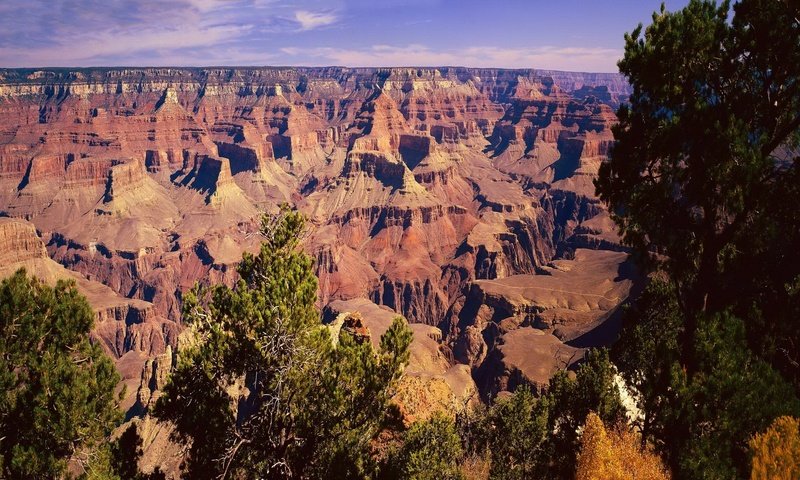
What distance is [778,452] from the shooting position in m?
9.80

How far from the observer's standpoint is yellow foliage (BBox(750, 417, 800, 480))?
9.62 meters

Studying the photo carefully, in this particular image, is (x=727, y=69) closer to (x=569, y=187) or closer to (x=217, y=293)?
(x=217, y=293)

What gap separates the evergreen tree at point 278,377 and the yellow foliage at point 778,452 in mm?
10535

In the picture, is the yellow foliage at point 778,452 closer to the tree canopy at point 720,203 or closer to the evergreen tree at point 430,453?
the tree canopy at point 720,203

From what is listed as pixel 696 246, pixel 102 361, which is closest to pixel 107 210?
pixel 102 361

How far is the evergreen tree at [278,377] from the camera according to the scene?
15625 millimetres

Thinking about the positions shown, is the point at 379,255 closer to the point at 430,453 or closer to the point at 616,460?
the point at 430,453

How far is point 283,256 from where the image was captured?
661 inches

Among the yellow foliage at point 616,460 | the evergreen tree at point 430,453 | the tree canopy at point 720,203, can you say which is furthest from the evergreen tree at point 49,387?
the tree canopy at point 720,203

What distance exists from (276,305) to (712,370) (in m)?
11.9

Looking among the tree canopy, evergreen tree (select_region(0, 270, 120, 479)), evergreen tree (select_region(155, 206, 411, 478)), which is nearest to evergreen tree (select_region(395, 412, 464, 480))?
evergreen tree (select_region(155, 206, 411, 478))

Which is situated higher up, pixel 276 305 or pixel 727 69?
pixel 727 69

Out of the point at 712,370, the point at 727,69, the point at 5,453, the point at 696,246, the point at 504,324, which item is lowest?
the point at 504,324

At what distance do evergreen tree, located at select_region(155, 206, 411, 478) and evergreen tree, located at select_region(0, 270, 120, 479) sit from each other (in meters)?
2.08
